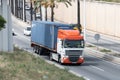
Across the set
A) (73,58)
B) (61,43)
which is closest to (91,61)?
(73,58)

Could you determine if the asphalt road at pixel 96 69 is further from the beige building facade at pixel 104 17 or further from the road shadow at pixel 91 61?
the beige building facade at pixel 104 17

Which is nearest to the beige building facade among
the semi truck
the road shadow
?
the road shadow

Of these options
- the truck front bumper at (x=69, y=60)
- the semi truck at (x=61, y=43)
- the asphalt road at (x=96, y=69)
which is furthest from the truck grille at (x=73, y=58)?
the asphalt road at (x=96, y=69)

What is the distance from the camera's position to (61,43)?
4850cm

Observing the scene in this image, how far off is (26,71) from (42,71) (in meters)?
1.38

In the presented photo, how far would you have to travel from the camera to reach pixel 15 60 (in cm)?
4100

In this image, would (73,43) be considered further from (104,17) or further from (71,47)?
(104,17)

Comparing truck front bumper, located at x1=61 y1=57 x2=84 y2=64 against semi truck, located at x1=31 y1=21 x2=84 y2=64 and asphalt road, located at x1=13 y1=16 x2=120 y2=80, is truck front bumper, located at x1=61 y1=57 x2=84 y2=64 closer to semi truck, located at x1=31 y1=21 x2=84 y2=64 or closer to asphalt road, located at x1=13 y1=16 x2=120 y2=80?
semi truck, located at x1=31 y1=21 x2=84 y2=64

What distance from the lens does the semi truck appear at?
48.1 metres

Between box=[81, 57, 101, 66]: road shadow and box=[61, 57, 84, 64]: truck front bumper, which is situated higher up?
box=[61, 57, 84, 64]: truck front bumper

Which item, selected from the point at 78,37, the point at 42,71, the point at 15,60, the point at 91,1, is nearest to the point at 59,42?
the point at 78,37

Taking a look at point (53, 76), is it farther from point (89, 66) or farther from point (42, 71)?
point (89, 66)

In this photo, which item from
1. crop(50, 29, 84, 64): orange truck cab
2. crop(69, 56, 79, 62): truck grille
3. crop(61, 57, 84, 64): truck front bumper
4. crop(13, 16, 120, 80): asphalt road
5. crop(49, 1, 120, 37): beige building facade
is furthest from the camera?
crop(49, 1, 120, 37): beige building facade

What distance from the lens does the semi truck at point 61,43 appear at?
158ft
